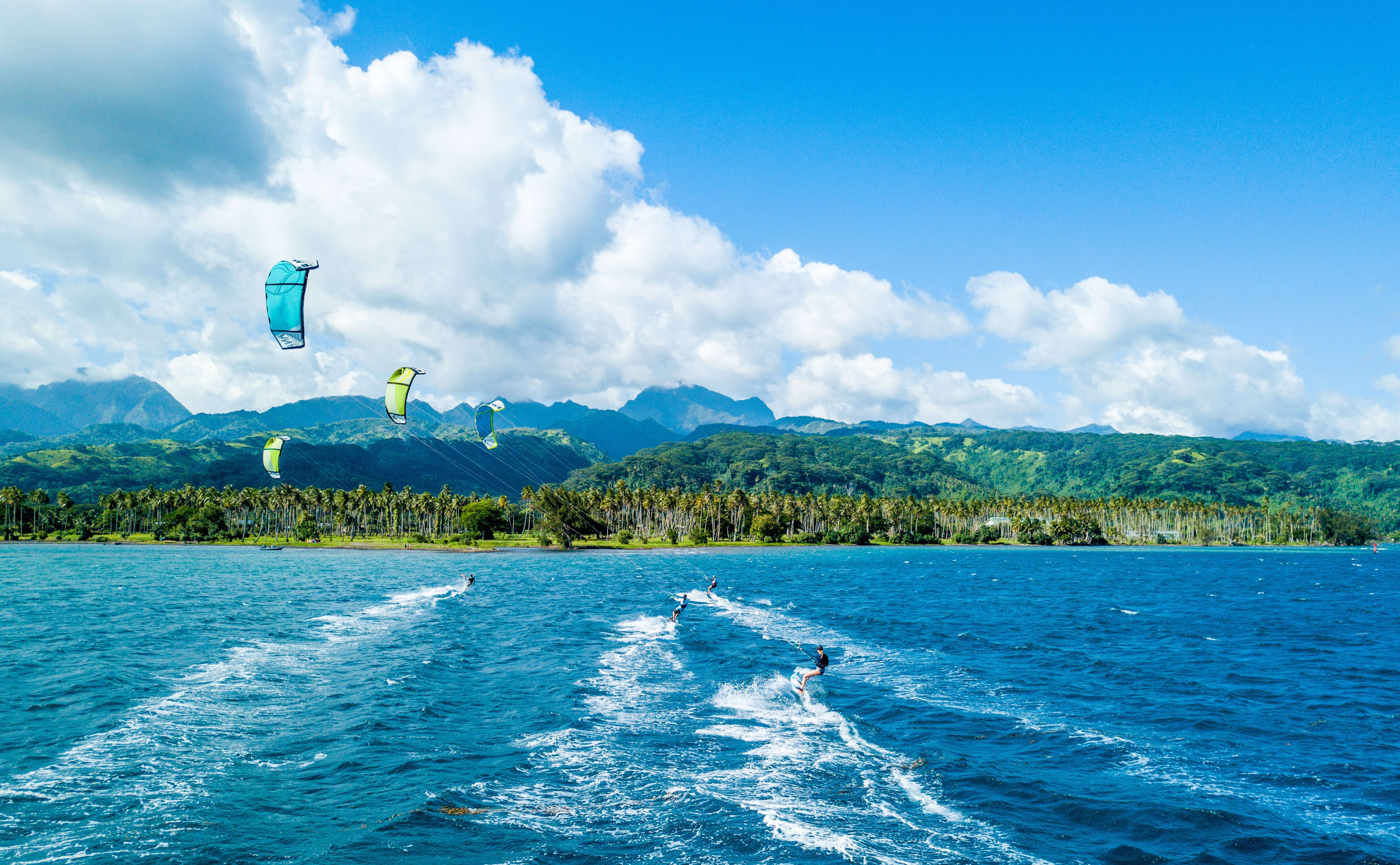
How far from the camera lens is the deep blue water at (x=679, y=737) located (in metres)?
17.9

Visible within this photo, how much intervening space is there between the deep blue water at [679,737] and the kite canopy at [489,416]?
43.0 ft

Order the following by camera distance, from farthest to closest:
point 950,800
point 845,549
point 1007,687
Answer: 1. point 845,549
2. point 1007,687
3. point 950,800

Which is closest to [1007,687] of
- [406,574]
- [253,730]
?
[253,730]

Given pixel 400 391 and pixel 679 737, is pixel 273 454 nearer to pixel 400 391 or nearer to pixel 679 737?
pixel 400 391

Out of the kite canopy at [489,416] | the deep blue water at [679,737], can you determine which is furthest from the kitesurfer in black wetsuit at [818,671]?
the kite canopy at [489,416]

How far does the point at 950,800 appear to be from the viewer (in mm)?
20484

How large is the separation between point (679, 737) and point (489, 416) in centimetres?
3164

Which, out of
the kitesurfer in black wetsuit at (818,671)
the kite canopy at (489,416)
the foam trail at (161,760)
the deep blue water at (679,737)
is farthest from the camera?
the kite canopy at (489,416)

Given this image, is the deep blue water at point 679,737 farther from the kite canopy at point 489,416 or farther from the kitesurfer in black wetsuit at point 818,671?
the kite canopy at point 489,416

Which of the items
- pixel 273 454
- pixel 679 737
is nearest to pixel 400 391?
pixel 273 454

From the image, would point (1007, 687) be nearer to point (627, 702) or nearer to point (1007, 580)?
point (627, 702)

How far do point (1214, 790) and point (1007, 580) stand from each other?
86951mm

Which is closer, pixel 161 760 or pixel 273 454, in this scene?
pixel 161 760

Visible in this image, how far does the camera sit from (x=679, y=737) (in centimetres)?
2570
